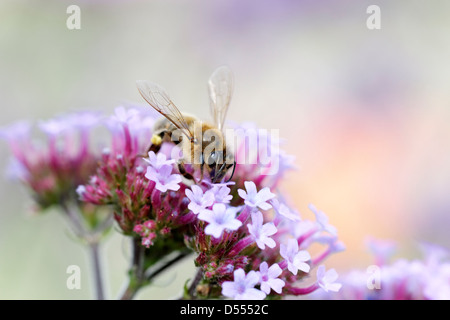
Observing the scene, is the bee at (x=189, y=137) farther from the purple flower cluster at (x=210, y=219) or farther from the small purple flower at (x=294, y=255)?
the small purple flower at (x=294, y=255)

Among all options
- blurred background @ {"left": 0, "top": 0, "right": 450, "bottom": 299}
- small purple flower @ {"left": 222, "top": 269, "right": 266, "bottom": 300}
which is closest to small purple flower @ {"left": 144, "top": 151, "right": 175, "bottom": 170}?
small purple flower @ {"left": 222, "top": 269, "right": 266, "bottom": 300}

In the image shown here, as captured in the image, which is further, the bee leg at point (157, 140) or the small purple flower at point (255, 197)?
the bee leg at point (157, 140)

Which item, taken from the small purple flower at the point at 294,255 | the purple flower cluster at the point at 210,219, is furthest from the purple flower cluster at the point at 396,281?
the small purple flower at the point at 294,255

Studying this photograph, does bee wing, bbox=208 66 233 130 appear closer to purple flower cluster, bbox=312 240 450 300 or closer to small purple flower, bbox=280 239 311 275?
small purple flower, bbox=280 239 311 275

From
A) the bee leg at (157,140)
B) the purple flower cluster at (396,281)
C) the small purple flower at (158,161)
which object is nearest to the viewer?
the small purple flower at (158,161)

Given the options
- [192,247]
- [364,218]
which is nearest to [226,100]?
[192,247]

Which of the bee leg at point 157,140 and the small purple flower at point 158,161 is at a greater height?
the bee leg at point 157,140
